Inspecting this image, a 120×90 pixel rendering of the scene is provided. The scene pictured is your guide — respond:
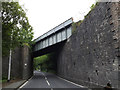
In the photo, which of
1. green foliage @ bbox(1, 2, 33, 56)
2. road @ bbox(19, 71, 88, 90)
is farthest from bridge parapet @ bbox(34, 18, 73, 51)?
green foliage @ bbox(1, 2, 33, 56)

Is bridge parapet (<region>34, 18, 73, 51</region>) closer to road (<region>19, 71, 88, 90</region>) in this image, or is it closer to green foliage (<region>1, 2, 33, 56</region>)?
road (<region>19, 71, 88, 90</region>)

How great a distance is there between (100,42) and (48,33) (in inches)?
728

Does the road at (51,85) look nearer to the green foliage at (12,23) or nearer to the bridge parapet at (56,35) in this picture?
the green foliage at (12,23)

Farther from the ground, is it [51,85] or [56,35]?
[56,35]

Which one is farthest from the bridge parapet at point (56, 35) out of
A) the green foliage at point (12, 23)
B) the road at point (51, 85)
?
the green foliage at point (12, 23)

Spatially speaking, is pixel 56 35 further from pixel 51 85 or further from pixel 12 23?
pixel 12 23

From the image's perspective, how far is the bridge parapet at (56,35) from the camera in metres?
21.8

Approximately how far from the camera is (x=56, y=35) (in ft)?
84.0

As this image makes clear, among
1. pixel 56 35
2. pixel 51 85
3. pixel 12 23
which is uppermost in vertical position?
pixel 56 35

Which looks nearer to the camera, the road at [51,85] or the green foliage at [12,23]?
the green foliage at [12,23]

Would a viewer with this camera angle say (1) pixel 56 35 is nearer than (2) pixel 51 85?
No

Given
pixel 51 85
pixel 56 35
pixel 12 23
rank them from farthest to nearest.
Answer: pixel 56 35
pixel 51 85
pixel 12 23

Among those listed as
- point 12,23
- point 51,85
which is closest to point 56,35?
point 51,85

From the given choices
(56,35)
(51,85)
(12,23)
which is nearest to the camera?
(12,23)
